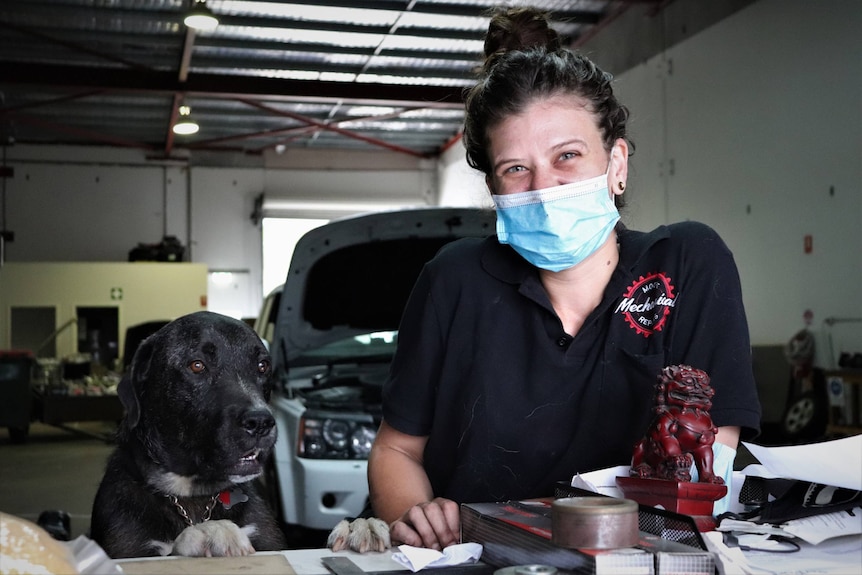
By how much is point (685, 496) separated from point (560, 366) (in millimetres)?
562

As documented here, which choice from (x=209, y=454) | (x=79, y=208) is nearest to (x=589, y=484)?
(x=209, y=454)

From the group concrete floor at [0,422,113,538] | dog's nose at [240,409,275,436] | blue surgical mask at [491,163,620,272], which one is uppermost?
blue surgical mask at [491,163,620,272]

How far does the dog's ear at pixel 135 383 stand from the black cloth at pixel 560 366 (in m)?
0.50

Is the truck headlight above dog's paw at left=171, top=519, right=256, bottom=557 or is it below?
below

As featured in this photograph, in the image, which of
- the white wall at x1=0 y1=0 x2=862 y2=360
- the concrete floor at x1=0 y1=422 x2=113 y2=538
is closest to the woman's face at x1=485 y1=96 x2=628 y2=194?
the white wall at x1=0 y1=0 x2=862 y2=360

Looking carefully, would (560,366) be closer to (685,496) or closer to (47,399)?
(685,496)

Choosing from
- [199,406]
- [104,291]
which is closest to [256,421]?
[199,406]

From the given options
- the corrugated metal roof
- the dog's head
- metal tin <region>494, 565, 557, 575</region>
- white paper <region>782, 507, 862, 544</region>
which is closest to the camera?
metal tin <region>494, 565, 557, 575</region>

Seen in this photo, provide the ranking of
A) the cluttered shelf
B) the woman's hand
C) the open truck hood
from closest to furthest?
the woman's hand
the open truck hood
the cluttered shelf

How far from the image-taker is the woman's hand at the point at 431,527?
1369 millimetres

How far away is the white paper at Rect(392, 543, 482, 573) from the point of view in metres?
1.15

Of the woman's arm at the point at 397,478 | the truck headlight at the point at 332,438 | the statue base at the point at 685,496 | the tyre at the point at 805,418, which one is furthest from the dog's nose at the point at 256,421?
the tyre at the point at 805,418

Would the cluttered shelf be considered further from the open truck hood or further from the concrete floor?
the open truck hood

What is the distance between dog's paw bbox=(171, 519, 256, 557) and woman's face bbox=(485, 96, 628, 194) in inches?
33.5
